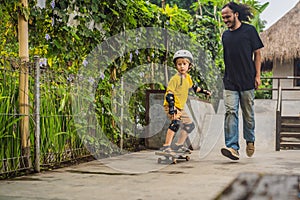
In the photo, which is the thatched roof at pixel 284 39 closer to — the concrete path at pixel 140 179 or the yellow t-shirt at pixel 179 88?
the concrete path at pixel 140 179

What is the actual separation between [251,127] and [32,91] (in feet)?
8.37

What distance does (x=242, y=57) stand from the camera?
18.0ft

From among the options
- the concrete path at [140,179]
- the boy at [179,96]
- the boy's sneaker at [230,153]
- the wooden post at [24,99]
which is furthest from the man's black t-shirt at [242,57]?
the wooden post at [24,99]

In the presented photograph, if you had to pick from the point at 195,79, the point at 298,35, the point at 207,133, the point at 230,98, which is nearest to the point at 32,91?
the point at 230,98

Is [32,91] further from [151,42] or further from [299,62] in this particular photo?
[299,62]

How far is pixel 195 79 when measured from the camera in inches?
337

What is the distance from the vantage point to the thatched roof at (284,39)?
14258 mm

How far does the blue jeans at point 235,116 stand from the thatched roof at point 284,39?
360 inches

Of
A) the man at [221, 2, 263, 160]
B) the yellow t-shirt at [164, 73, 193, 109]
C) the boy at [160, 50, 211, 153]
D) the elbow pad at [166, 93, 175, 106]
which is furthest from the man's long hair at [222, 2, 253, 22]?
the elbow pad at [166, 93, 175, 106]

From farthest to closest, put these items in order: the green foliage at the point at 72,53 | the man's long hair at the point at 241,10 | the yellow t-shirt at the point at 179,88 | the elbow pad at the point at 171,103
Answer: the man's long hair at the point at 241,10, the yellow t-shirt at the point at 179,88, the elbow pad at the point at 171,103, the green foliage at the point at 72,53

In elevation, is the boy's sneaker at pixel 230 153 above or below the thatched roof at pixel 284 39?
below

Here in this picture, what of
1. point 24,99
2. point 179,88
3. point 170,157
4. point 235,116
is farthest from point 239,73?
point 24,99

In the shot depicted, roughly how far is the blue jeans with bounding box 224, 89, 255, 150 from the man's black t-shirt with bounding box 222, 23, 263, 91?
80 millimetres

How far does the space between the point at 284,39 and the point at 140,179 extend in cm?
1188
